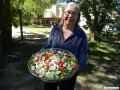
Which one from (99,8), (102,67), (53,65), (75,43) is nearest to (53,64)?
(53,65)

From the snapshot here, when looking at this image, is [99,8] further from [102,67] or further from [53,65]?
[53,65]

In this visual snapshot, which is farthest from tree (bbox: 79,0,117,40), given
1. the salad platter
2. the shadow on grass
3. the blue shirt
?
the salad platter

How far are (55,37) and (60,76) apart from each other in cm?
50

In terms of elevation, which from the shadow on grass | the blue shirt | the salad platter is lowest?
the shadow on grass

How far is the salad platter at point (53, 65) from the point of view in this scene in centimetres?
271

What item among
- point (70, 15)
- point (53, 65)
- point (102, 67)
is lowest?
point (102, 67)

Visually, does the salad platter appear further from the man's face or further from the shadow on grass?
the shadow on grass

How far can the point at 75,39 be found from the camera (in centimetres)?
295

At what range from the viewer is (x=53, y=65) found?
280cm

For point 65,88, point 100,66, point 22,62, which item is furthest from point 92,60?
point 65,88

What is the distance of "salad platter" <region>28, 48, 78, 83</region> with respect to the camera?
271 centimetres

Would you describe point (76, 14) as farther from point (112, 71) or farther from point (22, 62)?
point (22, 62)

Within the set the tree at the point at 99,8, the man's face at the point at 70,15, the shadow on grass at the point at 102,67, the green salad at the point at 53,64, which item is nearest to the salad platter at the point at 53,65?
the green salad at the point at 53,64

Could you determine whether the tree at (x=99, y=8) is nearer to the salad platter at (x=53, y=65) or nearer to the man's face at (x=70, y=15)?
the man's face at (x=70, y=15)
